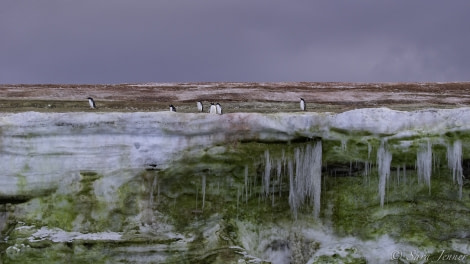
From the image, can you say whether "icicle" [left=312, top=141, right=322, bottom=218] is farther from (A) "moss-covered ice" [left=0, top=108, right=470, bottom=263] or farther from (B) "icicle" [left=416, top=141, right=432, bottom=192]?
(B) "icicle" [left=416, top=141, right=432, bottom=192]

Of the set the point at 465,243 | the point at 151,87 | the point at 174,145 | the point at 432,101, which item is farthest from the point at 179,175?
the point at 151,87

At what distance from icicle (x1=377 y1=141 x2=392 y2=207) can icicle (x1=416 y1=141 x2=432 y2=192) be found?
1.03 metres

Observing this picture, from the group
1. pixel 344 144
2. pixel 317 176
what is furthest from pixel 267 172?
pixel 344 144

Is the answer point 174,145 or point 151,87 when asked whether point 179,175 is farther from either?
point 151,87

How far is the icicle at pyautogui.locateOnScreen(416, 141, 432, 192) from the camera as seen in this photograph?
22517 millimetres

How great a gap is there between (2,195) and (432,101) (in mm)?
21018

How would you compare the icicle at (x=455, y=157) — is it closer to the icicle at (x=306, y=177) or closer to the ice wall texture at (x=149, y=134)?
the ice wall texture at (x=149, y=134)

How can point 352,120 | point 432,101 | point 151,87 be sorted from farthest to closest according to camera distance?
point 151,87, point 432,101, point 352,120

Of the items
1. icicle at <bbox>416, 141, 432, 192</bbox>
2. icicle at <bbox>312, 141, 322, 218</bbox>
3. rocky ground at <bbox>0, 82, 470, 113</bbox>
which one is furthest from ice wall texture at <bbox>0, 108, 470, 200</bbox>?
rocky ground at <bbox>0, 82, 470, 113</bbox>

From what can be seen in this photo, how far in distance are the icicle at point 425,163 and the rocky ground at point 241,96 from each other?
630 cm

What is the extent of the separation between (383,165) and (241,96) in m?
13.8

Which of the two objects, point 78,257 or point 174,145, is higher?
point 174,145

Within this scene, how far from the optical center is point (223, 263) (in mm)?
22562

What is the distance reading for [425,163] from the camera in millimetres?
22703
